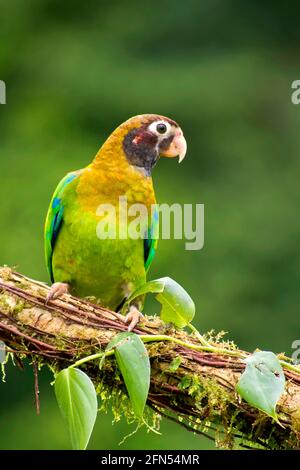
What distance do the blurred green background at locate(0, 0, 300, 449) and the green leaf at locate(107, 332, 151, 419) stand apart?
14.4 feet

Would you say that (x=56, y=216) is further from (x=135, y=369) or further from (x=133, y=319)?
(x=135, y=369)

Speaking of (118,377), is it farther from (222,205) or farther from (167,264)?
(222,205)

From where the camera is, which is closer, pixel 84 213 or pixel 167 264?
pixel 84 213

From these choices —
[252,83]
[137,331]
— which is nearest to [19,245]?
[252,83]

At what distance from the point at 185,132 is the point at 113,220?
4.79 metres

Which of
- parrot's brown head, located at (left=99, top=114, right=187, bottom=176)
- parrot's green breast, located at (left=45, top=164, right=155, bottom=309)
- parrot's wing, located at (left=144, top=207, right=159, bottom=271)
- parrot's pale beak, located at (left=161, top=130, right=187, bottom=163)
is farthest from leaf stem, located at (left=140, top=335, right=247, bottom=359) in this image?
parrot's pale beak, located at (left=161, top=130, right=187, bottom=163)

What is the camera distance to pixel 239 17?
9336mm

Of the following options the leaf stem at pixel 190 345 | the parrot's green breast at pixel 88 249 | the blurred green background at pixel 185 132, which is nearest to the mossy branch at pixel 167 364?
the leaf stem at pixel 190 345

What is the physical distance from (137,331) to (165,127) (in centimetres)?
146

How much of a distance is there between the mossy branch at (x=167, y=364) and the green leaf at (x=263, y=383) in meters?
0.07

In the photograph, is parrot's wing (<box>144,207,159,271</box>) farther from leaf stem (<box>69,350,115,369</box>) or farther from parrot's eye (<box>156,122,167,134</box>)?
leaf stem (<box>69,350,115,369</box>)

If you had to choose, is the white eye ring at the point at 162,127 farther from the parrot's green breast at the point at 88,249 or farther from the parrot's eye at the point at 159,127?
the parrot's green breast at the point at 88,249

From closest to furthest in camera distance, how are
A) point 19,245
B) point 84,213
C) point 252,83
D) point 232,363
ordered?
1. point 232,363
2. point 84,213
3. point 19,245
4. point 252,83

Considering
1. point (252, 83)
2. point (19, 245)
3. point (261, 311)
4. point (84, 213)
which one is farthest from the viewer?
point (252, 83)
